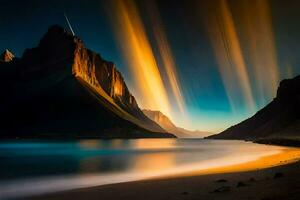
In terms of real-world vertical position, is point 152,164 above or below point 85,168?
above

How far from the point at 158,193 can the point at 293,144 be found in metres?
121

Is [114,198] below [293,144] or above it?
below

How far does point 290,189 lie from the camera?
20844 millimetres

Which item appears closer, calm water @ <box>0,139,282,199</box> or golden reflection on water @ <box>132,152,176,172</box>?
calm water @ <box>0,139,282,199</box>

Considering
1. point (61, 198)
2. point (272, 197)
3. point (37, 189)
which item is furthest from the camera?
point (37, 189)

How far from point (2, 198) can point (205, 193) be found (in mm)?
13138

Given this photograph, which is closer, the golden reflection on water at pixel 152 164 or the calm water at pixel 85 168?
the calm water at pixel 85 168

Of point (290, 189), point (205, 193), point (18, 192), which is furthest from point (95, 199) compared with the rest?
point (290, 189)

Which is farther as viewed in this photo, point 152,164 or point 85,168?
point 152,164

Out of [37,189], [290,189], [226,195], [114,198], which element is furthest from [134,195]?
[37,189]

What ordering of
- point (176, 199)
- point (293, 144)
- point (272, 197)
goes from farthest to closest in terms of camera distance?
point (293, 144) < point (176, 199) < point (272, 197)

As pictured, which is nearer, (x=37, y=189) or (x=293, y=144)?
(x=37, y=189)

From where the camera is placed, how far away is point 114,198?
73.6 ft

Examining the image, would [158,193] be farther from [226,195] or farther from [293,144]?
[293,144]
